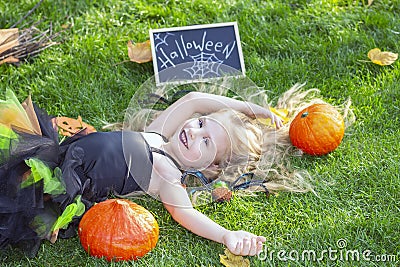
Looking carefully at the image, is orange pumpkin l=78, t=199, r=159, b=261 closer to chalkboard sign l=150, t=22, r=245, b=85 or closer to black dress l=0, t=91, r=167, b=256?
black dress l=0, t=91, r=167, b=256

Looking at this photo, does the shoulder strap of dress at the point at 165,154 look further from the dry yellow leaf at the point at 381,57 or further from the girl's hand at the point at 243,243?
the dry yellow leaf at the point at 381,57

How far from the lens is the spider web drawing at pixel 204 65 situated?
3.65 meters

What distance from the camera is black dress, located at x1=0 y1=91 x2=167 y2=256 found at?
2699 millimetres

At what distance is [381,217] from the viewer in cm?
290

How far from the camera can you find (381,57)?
3975mm

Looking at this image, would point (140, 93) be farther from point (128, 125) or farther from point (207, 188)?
point (207, 188)

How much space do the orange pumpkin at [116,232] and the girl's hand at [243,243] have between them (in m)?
0.31

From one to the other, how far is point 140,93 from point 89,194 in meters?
0.71

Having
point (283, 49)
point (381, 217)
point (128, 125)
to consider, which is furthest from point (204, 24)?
point (381, 217)

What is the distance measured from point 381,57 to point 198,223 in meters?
1.71

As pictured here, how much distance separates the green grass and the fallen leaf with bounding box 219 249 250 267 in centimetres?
3

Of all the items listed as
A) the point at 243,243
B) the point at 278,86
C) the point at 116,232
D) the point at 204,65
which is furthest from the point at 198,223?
the point at 278,86

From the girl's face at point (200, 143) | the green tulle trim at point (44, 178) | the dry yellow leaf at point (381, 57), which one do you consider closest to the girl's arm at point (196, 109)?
the girl's face at point (200, 143)

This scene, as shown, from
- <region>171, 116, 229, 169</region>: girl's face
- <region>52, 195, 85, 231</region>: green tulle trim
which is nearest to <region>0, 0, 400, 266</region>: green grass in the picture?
<region>52, 195, 85, 231</region>: green tulle trim
